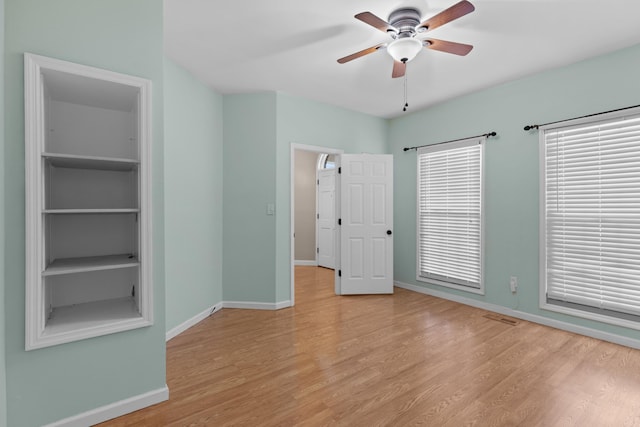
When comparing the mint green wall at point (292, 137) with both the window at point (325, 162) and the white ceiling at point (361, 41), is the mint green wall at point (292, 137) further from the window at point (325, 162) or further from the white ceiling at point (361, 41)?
the window at point (325, 162)

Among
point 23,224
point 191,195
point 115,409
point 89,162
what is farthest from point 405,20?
point 115,409

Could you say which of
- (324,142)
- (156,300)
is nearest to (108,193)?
(156,300)

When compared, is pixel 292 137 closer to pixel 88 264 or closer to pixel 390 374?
pixel 88 264

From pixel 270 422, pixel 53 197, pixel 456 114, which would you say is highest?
pixel 456 114

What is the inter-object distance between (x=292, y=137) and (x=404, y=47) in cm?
196

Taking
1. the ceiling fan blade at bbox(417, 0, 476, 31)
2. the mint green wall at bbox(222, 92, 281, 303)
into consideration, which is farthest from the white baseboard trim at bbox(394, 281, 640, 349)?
the ceiling fan blade at bbox(417, 0, 476, 31)

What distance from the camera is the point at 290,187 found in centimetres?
398

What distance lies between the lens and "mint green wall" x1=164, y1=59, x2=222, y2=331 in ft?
9.99

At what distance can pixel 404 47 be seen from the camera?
7.70 feet

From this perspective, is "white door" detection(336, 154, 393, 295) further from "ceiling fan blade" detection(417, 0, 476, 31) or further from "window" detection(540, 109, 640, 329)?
"ceiling fan blade" detection(417, 0, 476, 31)

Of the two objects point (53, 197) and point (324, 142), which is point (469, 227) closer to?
point (324, 142)

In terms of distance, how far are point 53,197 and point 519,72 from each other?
4.43 m

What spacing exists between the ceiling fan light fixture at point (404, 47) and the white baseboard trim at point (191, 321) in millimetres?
3235

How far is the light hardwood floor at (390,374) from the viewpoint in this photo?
1.87 meters
